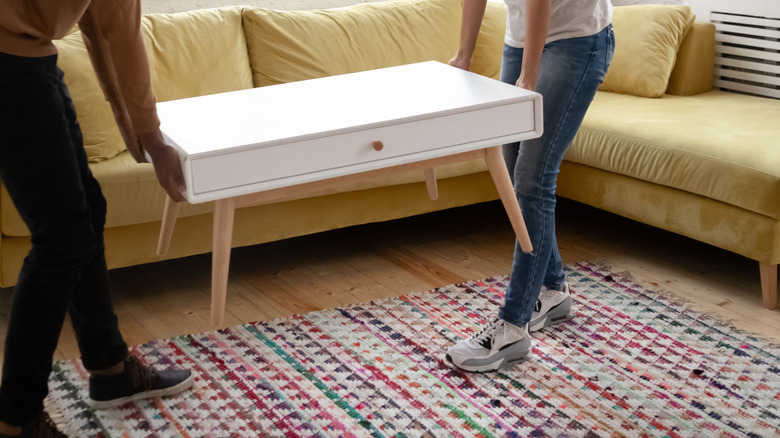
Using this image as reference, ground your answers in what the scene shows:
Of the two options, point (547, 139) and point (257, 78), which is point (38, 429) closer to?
point (547, 139)

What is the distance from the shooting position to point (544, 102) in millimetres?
1799

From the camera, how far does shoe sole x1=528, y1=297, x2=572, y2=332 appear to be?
7.08ft

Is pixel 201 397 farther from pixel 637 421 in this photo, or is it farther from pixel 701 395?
pixel 701 395

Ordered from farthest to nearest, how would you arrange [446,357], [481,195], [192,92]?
[481,195] → [192,92] → [446,357]

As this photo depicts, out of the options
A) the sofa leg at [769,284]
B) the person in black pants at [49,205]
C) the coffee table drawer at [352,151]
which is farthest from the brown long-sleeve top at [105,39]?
the sofa leg at [769,284]

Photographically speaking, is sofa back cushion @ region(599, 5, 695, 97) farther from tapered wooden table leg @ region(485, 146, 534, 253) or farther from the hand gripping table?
tapered wooden table leg @ region(485, 146, 534, 253)

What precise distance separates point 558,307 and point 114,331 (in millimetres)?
1100

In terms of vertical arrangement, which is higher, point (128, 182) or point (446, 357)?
point (128, 182)

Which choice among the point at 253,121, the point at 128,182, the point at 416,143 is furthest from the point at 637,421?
the point at 128,182

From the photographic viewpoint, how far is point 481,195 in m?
2.79

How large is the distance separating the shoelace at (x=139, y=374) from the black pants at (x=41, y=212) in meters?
0.21

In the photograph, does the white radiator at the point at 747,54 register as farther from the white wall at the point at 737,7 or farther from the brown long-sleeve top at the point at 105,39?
the brown long-sleeve top at the point at 105,39

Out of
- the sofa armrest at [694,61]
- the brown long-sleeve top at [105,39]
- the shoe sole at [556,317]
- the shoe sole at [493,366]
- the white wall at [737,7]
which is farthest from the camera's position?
the sofa armrest at [694,61]

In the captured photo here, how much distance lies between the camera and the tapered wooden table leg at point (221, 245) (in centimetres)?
155
